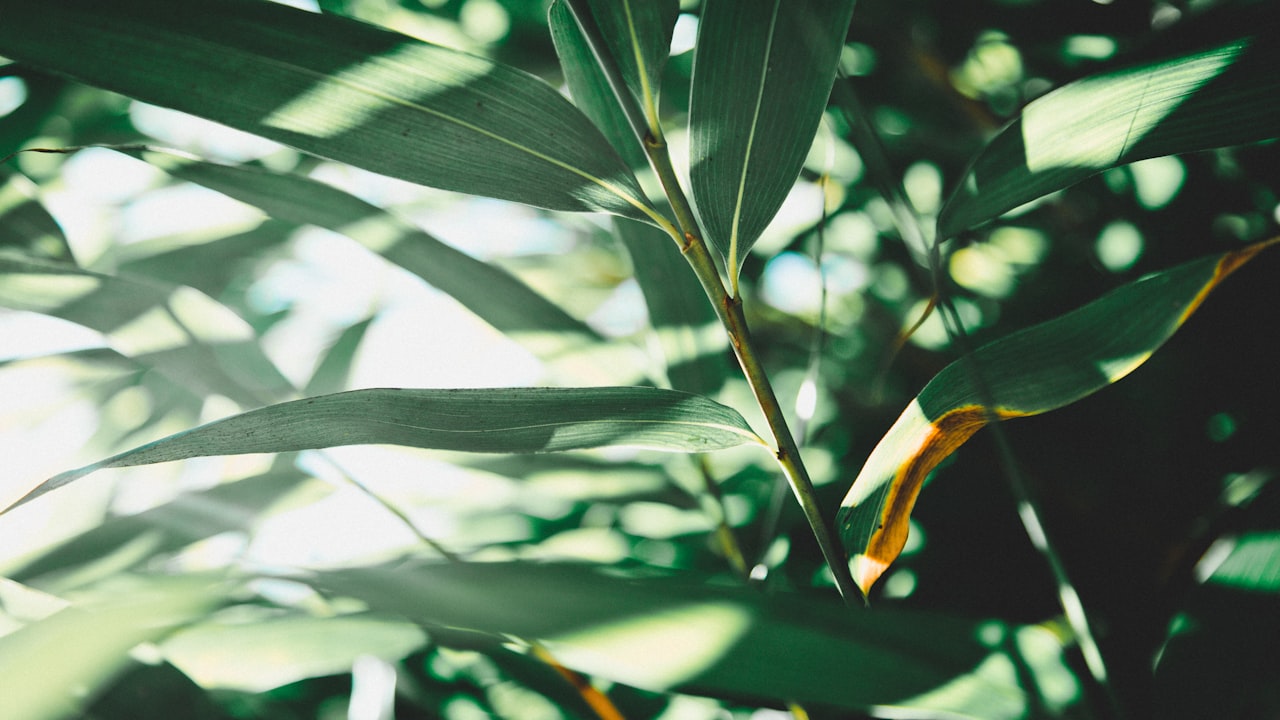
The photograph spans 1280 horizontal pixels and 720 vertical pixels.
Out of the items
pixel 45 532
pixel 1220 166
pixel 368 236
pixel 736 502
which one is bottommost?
pixel 45 532

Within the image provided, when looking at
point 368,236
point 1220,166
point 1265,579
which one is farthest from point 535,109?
point 1220,166

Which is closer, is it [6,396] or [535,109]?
[535,109]

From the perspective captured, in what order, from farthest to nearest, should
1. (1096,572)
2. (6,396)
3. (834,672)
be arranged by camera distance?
(6,396)
(1096,572)
(834,672)

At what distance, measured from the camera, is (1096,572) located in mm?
533

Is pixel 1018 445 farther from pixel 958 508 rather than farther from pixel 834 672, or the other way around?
pixel 834 672

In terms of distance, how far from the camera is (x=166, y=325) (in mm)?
477

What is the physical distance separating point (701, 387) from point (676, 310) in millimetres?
63

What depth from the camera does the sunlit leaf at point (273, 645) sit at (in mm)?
286

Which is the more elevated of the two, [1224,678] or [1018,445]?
[1018,445]

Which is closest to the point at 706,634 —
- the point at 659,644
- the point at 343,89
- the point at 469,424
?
the point at 659,644

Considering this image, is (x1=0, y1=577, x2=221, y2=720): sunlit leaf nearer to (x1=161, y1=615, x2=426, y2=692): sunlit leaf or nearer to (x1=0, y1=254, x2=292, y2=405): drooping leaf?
(x1=161, y1=615, x2=426, y2=692): sunlit leaf

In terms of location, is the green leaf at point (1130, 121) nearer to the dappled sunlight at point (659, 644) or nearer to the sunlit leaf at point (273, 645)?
the dappled sunlight at point (659, 644)

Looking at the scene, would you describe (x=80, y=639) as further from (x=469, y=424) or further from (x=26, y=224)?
(x=26, y=224)

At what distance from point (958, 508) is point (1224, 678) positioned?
32cm
